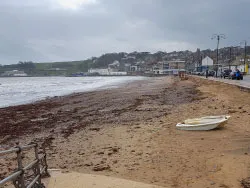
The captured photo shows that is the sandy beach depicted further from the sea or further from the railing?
the sea

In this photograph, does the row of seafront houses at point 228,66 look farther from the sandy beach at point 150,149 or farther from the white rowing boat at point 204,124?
the white rowing boat at point 204,124

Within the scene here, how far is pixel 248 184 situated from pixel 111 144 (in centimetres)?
461

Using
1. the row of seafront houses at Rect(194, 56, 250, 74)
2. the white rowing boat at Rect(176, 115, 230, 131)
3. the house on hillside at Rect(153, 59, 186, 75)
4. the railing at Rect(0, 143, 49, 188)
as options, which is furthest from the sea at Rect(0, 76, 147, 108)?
the house on hillside at Rect(153, 59, 186, 75)

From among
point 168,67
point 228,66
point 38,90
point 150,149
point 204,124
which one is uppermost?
point 228,66

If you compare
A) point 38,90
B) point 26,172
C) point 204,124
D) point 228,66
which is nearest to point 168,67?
point 228,66

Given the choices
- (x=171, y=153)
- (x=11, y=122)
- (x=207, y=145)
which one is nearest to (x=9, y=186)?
(x=171, y=153)

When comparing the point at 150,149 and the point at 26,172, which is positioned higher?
the point at 26,172

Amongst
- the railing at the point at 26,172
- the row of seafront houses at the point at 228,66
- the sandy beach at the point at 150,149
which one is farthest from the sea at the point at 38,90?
the row of seafront houses at the point at 228,66

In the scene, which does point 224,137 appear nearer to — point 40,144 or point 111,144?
point 111,144

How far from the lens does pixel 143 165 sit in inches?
279

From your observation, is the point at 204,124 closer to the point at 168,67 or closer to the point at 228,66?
the point at 228,66

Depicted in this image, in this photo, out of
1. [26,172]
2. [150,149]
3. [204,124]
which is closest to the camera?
[26,172]

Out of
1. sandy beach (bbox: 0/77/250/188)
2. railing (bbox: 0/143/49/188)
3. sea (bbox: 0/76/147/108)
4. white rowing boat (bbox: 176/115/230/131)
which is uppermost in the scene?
railing (bbox: 0/143/49/188)

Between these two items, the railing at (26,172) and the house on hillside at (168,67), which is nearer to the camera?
the railing at (26,172)
